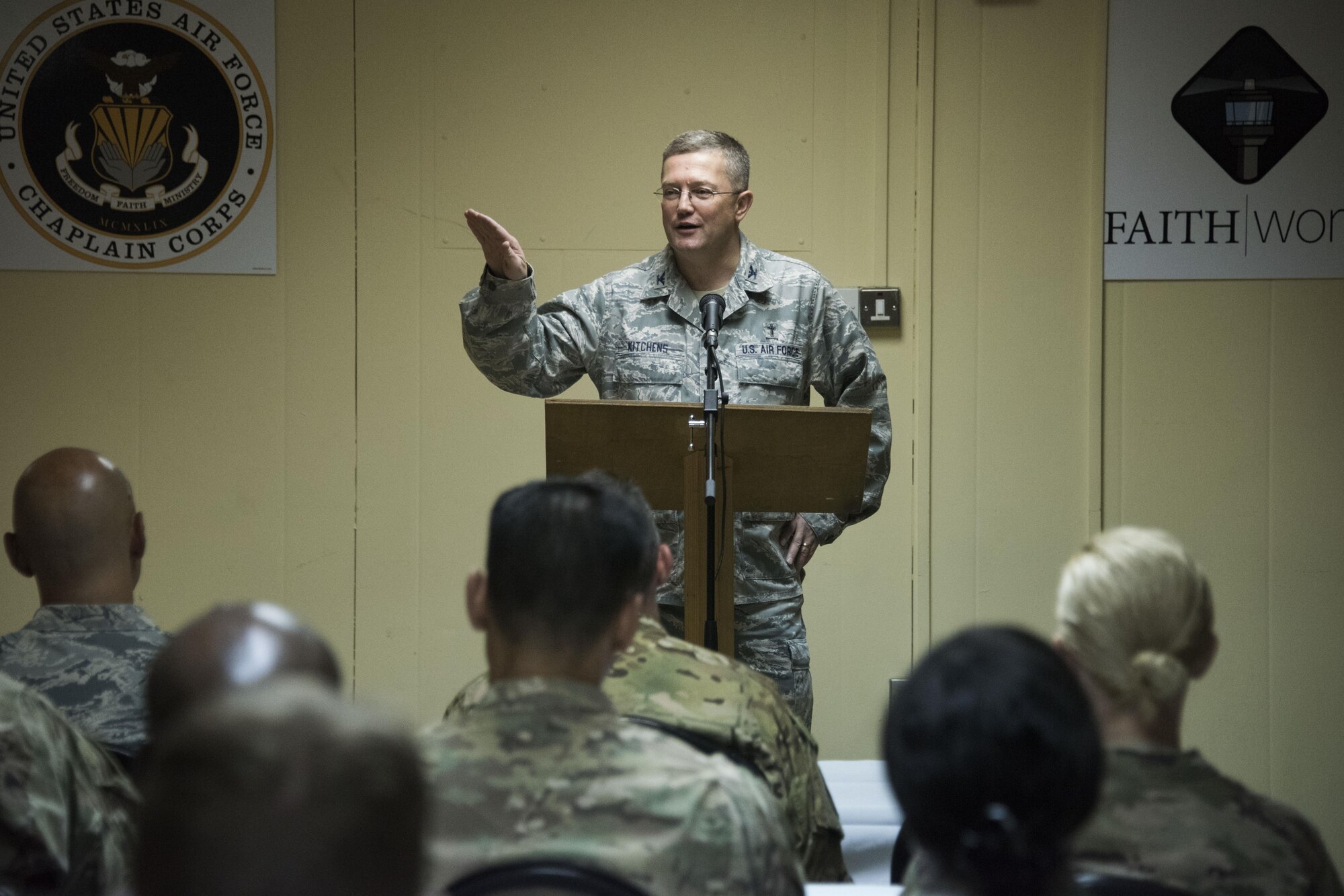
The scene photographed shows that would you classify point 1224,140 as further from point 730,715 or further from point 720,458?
point 730,715

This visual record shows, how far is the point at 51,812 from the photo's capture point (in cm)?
154

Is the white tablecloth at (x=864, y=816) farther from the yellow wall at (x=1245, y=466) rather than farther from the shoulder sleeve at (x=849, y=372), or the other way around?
the yellow wall at (x=1245, y=466)

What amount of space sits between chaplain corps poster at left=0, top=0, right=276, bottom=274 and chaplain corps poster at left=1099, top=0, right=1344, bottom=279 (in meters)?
2.82

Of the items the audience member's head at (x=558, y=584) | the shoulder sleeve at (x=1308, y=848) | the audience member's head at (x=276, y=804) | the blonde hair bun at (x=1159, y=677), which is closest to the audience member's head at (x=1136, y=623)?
the blonde hair bun at (x=1159, y=677)

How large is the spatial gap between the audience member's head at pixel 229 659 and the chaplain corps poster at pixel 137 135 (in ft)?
11.0

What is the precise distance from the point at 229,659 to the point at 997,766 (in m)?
0.67

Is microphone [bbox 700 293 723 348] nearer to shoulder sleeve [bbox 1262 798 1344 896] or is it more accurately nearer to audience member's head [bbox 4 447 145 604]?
audience member's head [bbox 4 447 145 604]

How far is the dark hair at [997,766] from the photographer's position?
953 millimetres

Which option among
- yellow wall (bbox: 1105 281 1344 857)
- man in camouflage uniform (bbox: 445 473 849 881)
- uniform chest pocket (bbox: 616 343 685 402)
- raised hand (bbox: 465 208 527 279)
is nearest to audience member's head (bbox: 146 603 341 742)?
man in camouflage uniform (bbox: 445 473 849 881)

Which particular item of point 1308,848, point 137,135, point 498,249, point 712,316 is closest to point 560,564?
point 1308,848

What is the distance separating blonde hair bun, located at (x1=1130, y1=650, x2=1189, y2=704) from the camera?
1421 mm

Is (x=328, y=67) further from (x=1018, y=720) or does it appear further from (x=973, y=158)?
(x=1018, y=720)

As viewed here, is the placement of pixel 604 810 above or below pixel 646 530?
below

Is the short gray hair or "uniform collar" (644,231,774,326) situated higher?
the short gray hair
